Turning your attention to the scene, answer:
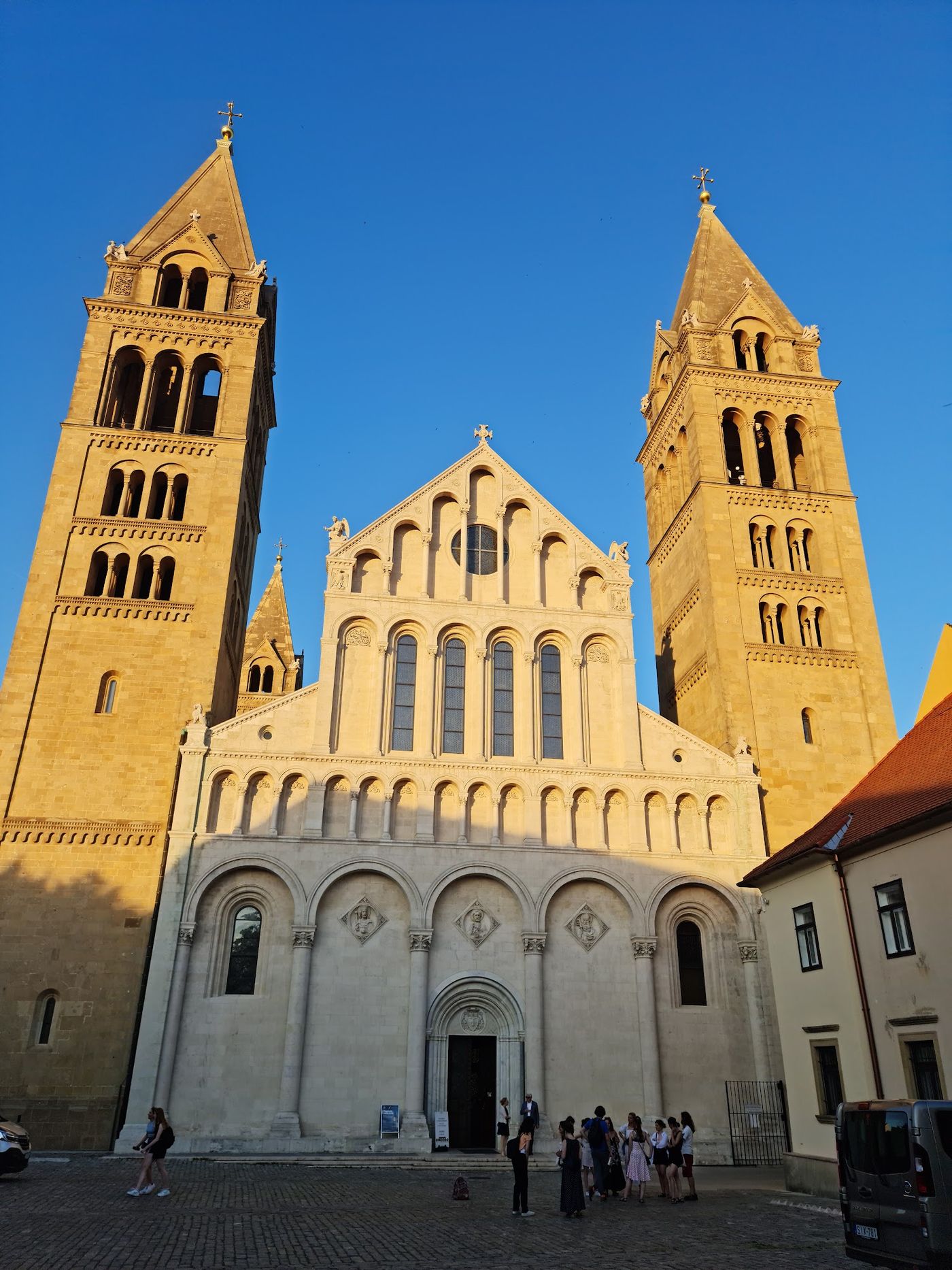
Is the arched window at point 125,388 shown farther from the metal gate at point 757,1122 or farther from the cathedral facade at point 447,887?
the metal gate at point 757,1122

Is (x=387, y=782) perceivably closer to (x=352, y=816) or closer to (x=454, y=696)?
(x=352, y=816)

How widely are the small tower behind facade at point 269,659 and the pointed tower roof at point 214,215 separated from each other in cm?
2194

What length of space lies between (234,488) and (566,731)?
1372cm

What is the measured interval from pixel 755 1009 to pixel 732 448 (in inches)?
849

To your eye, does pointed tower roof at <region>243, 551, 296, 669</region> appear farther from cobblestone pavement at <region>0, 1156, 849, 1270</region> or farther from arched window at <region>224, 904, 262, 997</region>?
cobblestone pavement at <region>0, 1156, 849, 1270</region>

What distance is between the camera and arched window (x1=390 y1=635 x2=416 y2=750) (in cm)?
2825

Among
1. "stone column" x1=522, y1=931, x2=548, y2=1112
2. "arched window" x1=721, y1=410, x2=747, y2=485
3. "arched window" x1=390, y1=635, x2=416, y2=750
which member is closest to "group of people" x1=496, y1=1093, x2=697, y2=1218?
"stone column" x1=522, y1=931, x2=548, y2=1112

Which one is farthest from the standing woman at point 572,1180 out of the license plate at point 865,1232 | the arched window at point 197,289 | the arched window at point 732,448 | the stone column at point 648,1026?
the arched window at point 197,289

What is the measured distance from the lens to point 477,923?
2612 centimetres

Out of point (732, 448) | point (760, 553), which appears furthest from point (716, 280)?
point (760, 553)

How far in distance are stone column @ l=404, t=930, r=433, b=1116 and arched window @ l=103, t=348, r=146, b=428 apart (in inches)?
800

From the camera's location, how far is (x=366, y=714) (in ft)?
92.4

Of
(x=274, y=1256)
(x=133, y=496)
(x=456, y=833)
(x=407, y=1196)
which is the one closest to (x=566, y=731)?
(x=456, y=833)

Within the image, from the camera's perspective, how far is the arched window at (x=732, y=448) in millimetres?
37344
